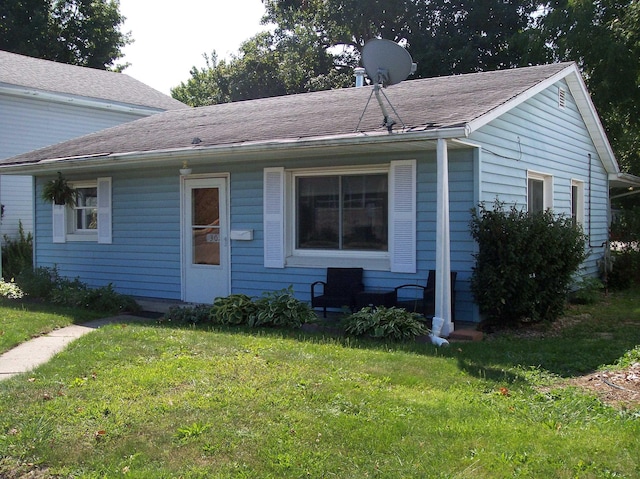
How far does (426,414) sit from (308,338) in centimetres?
303

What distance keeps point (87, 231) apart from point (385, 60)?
23.4ft

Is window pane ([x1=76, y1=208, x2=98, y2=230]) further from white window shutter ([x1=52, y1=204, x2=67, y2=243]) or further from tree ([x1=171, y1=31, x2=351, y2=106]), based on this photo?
tree ([x1=171, y1=31, x2=351, y2=106])

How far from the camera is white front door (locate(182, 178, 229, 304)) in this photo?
426 inches

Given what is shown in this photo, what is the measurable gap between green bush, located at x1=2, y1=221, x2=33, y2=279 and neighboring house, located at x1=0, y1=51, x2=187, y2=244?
34 centimetres

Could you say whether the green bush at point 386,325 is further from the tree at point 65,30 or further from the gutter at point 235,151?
the tree at point 65,30

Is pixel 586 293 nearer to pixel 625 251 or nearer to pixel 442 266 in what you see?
pixel 625 251

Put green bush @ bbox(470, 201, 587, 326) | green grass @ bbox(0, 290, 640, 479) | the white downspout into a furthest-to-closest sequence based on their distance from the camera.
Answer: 1. green bush @ bbox(470, 201, 587, 326)
2. the white downspout
3. green grass @ bbox(0, 290, 640, 479)

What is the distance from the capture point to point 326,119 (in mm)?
9977

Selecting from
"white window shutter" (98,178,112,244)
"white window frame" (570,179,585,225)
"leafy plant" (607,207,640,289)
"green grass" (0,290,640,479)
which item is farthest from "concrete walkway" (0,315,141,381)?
"leafy plant" (607,207,640,289)

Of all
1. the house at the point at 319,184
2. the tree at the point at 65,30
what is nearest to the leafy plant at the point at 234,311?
the house at the point at 319,184

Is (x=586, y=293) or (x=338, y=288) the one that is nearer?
(x=338, y=288)

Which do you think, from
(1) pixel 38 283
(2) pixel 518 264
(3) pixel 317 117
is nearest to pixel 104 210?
(1) pixel 38 283

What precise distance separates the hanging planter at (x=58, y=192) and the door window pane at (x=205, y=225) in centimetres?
279

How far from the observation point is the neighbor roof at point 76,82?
1722 centimetres
